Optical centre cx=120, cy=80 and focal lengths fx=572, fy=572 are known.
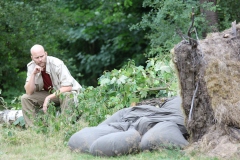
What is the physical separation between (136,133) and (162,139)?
0.32 metres

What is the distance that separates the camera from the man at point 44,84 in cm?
864

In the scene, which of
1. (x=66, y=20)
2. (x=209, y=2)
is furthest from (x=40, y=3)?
(x=209, y=2)

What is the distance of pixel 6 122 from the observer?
938 cm

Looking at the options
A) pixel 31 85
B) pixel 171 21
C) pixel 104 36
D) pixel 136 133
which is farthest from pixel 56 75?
pixel 104 36

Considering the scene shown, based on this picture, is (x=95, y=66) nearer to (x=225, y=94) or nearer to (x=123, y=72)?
(x=123, y=72)

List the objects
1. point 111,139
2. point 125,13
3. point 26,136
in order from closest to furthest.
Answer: point 111,139
point 26,136
point 125,13

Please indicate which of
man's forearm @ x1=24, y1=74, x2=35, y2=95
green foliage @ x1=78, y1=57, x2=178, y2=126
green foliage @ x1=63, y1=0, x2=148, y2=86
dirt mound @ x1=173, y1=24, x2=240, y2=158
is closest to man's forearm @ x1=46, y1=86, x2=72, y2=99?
green foliage @ x1=78, y1=57, x2=178, y2=126

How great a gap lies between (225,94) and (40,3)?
10501mm

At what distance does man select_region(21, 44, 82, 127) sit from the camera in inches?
340

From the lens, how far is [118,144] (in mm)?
6258

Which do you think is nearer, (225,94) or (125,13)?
(225,94)

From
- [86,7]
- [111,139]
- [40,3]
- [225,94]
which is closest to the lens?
[225,94]

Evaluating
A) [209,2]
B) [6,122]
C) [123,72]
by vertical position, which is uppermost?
[209,2]

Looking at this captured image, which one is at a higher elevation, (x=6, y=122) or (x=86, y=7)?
(x=86, y=7)
